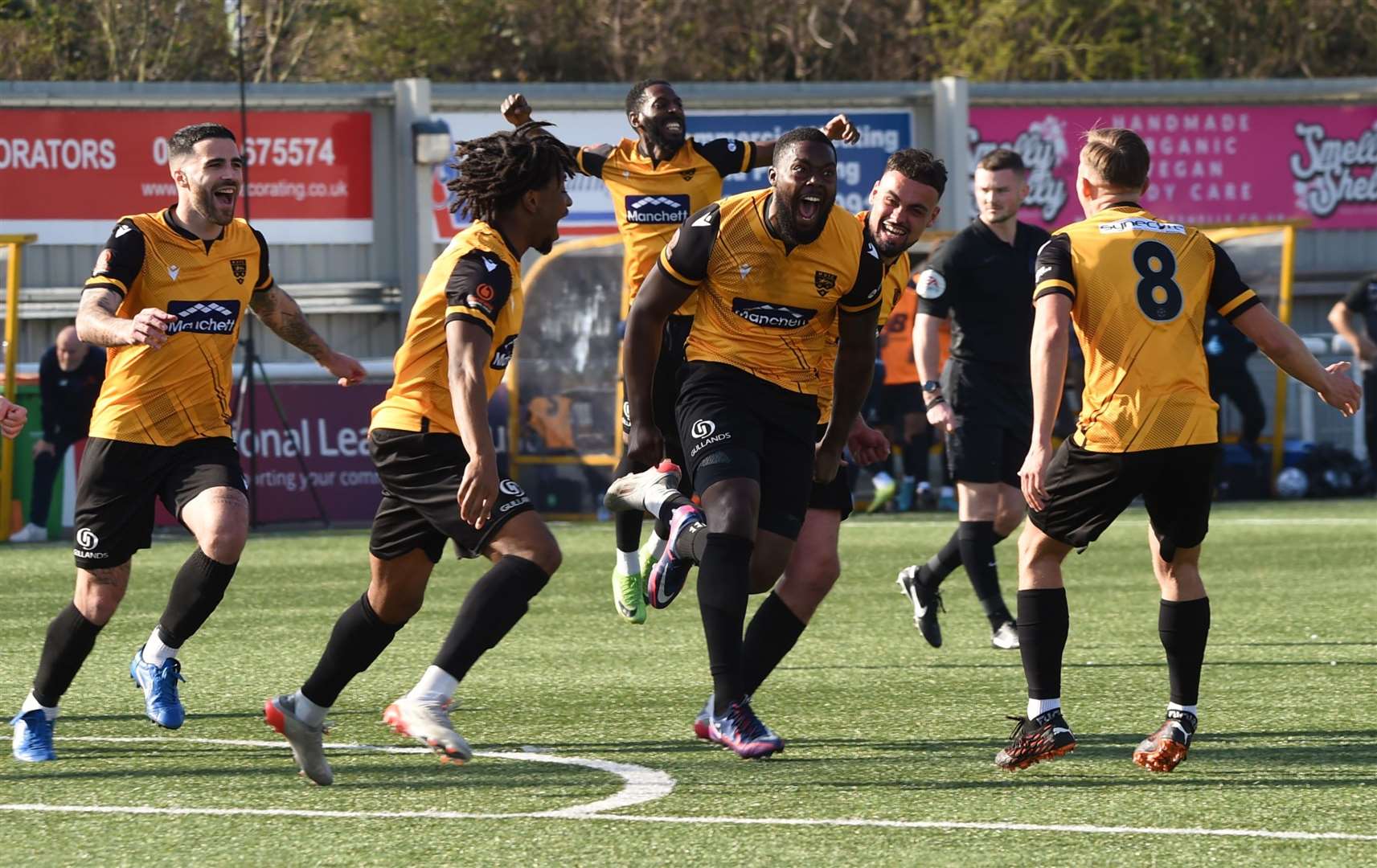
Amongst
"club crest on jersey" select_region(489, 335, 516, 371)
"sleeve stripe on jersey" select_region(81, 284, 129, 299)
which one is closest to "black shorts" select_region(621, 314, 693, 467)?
"club crest on jersey" select_region(489, 335, 516, 371)

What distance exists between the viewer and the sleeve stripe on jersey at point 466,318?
5727mm

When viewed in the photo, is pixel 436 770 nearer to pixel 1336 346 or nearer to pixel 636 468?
pixel 636 468

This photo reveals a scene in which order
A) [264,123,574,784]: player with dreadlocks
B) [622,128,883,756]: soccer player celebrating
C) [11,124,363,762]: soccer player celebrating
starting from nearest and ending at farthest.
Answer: [264,123,574,784]: player with dreadlocks → [622,128,883,756]: soccer player celebrating → [11,124,363,762]: soccer player celebrating

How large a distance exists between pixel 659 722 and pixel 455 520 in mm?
1613

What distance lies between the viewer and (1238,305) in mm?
6141

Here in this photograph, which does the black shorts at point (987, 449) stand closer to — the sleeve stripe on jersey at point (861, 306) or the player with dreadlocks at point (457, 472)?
the sleeve stripe on jersey at point (861, 306)

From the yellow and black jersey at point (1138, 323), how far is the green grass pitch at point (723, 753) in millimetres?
1021

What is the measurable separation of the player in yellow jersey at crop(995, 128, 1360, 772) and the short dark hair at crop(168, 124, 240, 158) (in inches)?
106

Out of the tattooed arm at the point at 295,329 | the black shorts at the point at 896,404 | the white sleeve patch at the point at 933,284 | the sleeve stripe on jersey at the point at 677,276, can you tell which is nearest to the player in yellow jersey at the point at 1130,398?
the sleeve stripe on jersey at the point at 677,276

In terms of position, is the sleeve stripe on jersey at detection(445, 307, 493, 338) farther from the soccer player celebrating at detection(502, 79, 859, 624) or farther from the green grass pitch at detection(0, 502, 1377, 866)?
the soccer player celebrating at detection(502, 79, 859, 624)

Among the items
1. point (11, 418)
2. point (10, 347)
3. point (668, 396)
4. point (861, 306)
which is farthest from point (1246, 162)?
point (11, 418)

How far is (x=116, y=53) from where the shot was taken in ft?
83.9

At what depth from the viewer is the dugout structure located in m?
15.1

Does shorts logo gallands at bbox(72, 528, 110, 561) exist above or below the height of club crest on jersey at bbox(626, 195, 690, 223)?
below
